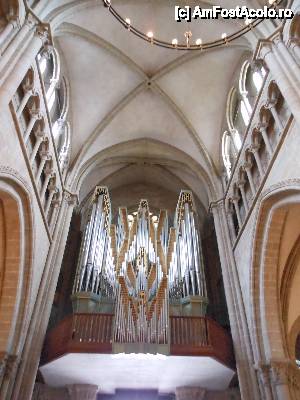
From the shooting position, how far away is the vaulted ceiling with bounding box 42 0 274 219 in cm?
1248

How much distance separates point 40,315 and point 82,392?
109 inches

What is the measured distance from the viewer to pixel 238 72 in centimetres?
1317

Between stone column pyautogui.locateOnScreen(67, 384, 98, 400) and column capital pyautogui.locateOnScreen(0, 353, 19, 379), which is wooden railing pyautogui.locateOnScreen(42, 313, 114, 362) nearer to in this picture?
column capital pyautogui.locateOnScreen(0, 353, 19, 379)

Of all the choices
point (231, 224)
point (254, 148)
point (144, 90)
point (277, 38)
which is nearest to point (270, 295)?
point (231, 224)

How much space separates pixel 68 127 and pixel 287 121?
8.55 meters

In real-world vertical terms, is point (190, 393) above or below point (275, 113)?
below

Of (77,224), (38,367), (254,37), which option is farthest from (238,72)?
(38,367)

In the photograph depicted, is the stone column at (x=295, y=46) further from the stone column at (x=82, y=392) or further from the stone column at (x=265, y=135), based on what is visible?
the stone column at (x=82, y=392)

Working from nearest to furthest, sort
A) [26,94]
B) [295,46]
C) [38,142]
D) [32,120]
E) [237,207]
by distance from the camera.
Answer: [295,46], [26,94], [32,120], [38,142], [237,207]

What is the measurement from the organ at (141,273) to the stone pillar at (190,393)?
229 cm

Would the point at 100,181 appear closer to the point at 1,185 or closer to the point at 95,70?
the point at 95,70

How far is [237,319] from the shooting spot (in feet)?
32.5

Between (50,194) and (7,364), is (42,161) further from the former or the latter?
(7,364)

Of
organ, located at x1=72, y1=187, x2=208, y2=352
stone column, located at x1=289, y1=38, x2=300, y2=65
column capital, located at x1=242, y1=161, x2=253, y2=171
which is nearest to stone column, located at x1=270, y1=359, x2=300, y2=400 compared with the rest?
organ, located at x1=72, y1=187, x2=208, y2=352
